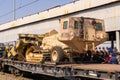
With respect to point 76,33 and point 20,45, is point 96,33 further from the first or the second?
point 20,45

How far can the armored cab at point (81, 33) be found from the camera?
602 inches

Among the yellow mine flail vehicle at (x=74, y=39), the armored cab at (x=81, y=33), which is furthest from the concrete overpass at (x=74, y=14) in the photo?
the armored cab at (x=81, y=33)

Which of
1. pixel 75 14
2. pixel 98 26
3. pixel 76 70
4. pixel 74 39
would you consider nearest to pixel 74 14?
pixel 75 14

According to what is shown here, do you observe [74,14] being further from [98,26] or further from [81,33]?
[81,33]

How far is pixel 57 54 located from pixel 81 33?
1.59 m

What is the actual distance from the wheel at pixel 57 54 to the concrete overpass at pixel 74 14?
7002mm

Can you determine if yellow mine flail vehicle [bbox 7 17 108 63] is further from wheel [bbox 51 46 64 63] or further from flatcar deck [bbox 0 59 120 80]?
flatcar deck [bbox 0 59 120 80]

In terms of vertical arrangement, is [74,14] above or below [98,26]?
above

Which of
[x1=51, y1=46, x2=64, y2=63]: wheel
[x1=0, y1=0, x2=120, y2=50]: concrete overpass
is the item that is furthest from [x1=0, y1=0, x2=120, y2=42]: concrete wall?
[x1=51, y1=46, x2=64, y2=63]: wheel

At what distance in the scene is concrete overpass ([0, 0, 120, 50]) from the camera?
22422 mm

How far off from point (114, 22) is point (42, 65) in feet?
26.0

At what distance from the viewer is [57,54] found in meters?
16.0

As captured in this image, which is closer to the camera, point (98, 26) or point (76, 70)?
point (76, 70)

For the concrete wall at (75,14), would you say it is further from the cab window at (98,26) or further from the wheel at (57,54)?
the wheel at (57,54)
